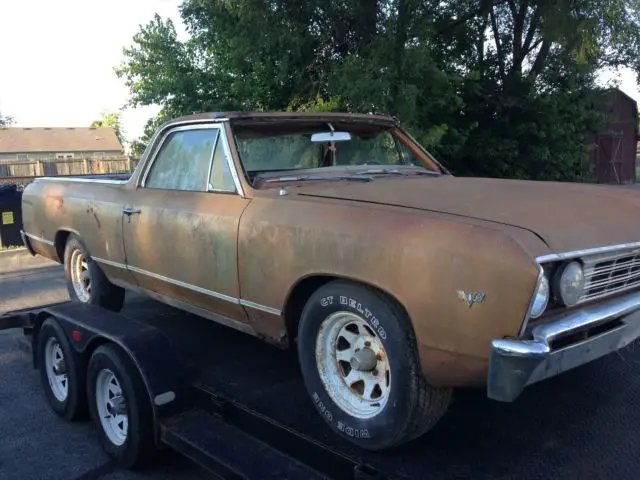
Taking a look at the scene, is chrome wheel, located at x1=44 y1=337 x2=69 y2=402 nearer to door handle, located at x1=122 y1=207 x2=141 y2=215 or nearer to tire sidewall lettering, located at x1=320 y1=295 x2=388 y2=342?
door handle, located at x1=122 y1=207 x2=141 y2=215

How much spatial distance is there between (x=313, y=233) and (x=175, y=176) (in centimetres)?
157

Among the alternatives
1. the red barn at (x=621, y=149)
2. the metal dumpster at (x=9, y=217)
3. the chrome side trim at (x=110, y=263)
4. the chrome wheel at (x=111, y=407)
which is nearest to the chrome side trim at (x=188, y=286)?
the chrome side trim at (x=110, y=263)

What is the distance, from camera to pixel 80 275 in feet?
16.8

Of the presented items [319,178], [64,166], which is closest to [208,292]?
[319,178]

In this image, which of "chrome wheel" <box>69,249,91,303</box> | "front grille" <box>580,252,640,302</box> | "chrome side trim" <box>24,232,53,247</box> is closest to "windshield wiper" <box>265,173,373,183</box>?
"front grille" <box>580,252,640,302</box>

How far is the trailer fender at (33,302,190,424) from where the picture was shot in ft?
9.18

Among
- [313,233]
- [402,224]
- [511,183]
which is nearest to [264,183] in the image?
[313,233]

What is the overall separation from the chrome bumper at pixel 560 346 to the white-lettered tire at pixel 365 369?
0.36 m

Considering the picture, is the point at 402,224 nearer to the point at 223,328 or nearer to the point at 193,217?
the point at 193,217

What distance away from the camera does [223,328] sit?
4285 millimetres

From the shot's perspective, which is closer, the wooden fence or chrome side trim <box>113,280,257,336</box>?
chrome side trim <box>113,280,257,336</box>

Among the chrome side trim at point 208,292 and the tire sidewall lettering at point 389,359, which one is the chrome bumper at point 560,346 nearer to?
the tire sidewall lettering at point 389,359

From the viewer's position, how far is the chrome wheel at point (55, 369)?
359 cm

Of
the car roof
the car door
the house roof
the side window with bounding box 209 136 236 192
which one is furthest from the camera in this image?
the house roof
